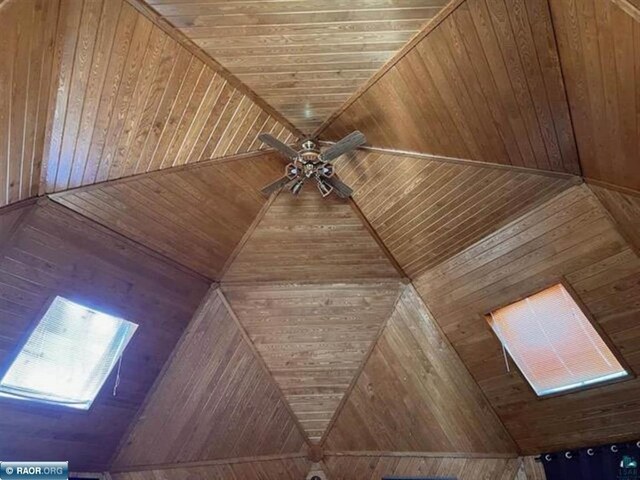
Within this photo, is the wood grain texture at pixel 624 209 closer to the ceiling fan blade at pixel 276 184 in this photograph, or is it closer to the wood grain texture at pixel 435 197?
the wood grain texture at pixel 435 197

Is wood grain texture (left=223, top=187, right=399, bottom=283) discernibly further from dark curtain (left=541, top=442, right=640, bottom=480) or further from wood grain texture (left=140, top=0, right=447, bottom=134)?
dark curtain (left=541, top=442, right=640, bottom=480)

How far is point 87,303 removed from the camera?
14.7 feet

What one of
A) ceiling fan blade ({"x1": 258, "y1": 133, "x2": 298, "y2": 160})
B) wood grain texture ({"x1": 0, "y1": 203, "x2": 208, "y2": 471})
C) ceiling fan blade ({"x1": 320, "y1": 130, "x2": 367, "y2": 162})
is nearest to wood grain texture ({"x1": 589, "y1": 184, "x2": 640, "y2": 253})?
ceiling fan blade ({"x1": 320, "y1": 130, "x2": 367, "y2": 162})

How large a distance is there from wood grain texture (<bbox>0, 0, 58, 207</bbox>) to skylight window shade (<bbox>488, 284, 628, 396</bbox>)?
13.1 ft

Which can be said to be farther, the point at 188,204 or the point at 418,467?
the point at 418,467

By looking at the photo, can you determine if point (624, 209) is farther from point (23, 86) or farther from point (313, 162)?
point (23, 86)

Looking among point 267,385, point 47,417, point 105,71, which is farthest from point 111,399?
point 105,71

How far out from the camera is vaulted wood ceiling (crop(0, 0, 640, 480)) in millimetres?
3025

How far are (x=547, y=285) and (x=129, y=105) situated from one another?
3.51 metres

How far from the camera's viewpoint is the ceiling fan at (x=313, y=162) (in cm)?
365

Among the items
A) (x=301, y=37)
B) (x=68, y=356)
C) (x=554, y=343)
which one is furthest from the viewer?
(x=554, y=343)

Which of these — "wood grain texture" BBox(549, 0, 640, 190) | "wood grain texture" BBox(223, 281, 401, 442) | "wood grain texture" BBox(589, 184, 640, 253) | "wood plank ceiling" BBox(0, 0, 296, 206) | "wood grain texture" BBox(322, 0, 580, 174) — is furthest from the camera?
"wood grain texture" BBox(223, 281, 401, 442)

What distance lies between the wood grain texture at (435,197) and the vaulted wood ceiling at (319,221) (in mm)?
22

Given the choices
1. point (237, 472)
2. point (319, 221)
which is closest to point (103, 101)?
point (319, 221)
